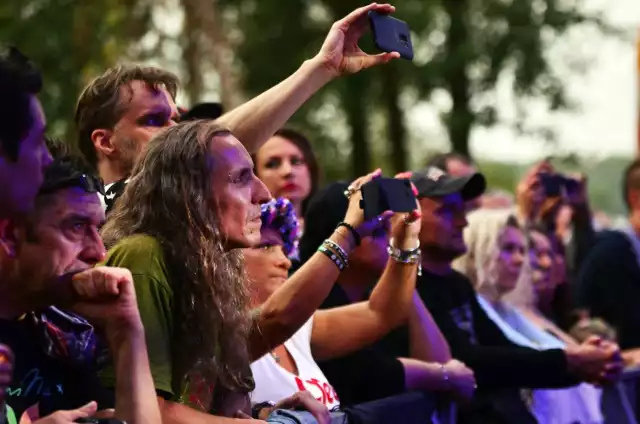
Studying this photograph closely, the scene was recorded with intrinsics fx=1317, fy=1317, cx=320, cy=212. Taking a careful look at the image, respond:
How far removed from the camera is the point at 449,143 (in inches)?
754

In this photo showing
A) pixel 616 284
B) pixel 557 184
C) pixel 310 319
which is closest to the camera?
pixel 310 319

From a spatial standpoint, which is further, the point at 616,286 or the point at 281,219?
the point at 616,286

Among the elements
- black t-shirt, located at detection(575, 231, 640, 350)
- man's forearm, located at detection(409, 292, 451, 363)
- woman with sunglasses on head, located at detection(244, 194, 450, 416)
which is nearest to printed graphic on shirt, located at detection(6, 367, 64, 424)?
woman with sunglasses on head, located at detection(244, 194, 450, 416)

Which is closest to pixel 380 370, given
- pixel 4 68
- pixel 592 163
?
pixel 4 68

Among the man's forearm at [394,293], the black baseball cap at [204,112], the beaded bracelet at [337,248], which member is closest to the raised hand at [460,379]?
the man's forearm at [394,293]

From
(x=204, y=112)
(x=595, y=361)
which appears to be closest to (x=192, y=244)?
(x=204, y=112)

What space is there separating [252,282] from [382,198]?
21.2 inches

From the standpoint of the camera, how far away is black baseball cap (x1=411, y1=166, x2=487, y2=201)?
584 centimetres

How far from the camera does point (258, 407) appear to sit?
4.06m

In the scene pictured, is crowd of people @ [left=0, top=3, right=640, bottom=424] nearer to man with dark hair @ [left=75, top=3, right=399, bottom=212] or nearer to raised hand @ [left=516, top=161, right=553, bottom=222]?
man with dark hair @ [left=75, top=3, right=399, bottom=212]

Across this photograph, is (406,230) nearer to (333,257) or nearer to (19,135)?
(333,257)

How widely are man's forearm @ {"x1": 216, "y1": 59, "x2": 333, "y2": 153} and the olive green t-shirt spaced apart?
1086 millimetres

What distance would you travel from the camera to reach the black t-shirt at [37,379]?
312 cm

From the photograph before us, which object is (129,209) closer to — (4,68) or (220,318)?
(220,318)
